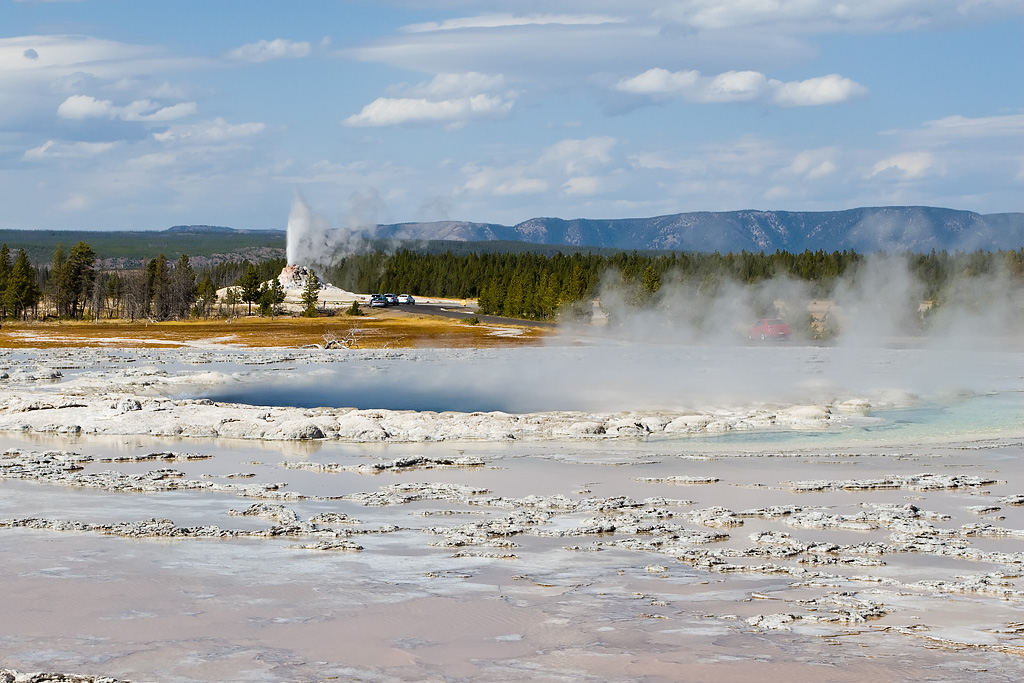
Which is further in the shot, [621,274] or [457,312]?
[457,312]

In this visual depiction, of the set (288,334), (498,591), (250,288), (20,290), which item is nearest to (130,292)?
(20,290)

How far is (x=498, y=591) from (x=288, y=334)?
2604 inches

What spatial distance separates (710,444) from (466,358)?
104 feet

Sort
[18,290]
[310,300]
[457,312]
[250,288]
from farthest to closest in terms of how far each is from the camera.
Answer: [250,288], [457,312], [310,300], [18,290]

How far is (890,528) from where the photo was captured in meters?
13.8

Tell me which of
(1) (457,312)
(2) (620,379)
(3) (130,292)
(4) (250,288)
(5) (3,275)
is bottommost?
(2) (620,379)

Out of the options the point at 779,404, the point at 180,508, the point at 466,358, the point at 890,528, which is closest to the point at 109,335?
the point at 466,358

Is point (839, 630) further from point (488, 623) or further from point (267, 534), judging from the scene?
point (267, 534)

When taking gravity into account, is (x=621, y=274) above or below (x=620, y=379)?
above

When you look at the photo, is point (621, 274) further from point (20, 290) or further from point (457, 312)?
point (20, 290)

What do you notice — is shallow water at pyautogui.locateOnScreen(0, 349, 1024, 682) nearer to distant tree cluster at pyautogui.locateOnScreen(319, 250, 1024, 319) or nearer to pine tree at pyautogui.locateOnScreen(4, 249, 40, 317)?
distant tree cluster at pyautogui.locateOnScreen(319, 250, 1024, 319)

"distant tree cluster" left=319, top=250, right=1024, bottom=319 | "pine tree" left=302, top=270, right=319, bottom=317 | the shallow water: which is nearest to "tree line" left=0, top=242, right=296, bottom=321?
"pine tree" left=302, top=270, right=319, bottom=317

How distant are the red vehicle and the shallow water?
43.2m

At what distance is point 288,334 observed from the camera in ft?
246
